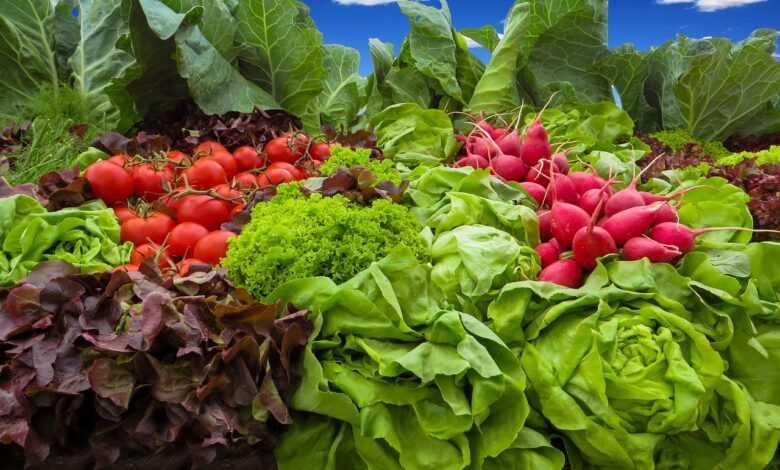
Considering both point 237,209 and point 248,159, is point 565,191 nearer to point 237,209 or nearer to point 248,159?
point 237,209

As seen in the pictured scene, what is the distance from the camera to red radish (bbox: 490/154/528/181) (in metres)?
3.40

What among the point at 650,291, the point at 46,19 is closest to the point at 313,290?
the point at 650,291

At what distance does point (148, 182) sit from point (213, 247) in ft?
2.28

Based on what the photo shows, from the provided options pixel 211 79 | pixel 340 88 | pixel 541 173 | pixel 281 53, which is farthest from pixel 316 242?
pixel 340 88

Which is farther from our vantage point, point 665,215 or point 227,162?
point 227,162

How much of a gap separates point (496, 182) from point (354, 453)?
1.27 m

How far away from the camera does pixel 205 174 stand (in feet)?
11.6

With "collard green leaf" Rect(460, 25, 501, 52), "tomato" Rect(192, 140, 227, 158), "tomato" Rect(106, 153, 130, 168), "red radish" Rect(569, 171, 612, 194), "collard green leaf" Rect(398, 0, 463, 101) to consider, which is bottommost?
"tomato" Rect(106, 153, 130, 168)

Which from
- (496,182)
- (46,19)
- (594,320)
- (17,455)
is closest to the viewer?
(17,455)

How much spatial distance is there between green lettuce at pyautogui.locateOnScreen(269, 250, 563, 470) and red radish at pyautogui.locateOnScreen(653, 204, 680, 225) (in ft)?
2.72

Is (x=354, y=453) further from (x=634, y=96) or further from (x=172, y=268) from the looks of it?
(x=634, y=96)

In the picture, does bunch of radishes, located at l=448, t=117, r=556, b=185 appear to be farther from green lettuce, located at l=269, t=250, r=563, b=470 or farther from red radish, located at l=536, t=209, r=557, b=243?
green lettuce, located at l=269, t=250, r=563, b=470

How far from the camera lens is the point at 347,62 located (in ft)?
18.1

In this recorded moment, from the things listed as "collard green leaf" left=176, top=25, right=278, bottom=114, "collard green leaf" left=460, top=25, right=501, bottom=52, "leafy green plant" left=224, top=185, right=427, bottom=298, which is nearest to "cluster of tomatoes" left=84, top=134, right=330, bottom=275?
"leafy green plant" left=224, top=185, right=427, bottom=298
